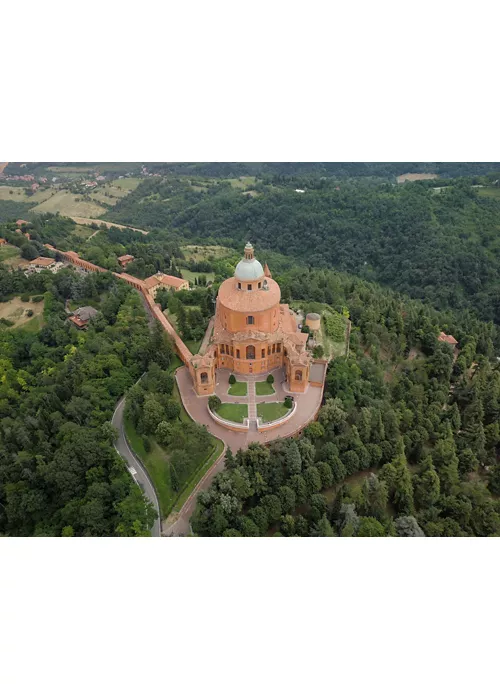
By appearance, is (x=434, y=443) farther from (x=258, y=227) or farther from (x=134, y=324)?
(x=258, y=227)

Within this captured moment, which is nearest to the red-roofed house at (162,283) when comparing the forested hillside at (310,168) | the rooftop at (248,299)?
the rooftop at (248,299)

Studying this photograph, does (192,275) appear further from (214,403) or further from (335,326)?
(214,403)

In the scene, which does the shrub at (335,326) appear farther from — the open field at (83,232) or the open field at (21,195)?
the open field at (21,195)

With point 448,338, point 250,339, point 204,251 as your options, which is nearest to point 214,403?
point 250,339

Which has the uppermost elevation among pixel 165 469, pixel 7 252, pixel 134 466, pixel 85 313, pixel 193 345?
pixel 7 252

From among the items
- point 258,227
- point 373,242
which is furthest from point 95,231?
point 373,242
